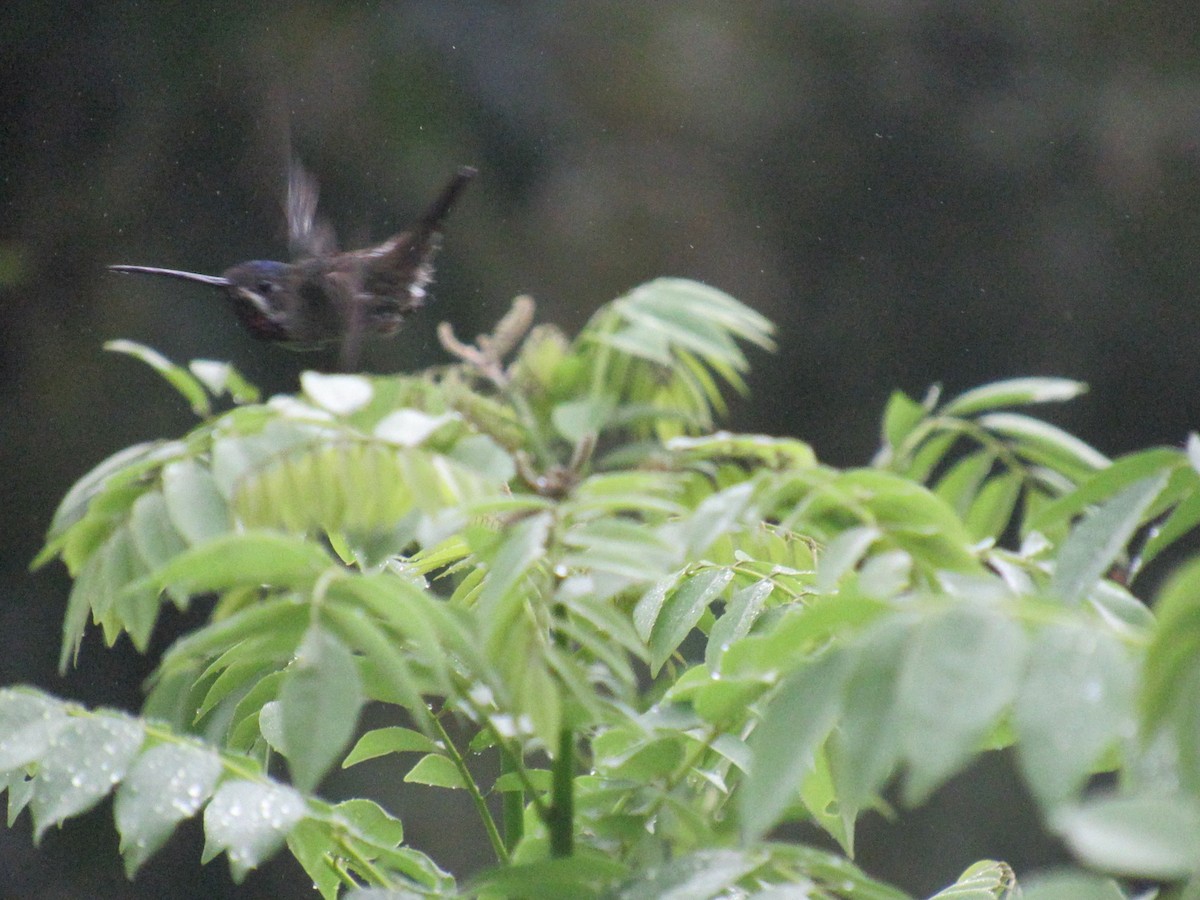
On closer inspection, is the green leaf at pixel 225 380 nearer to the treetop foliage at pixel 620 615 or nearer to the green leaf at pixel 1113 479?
the treetop foliage at pixel 620 615

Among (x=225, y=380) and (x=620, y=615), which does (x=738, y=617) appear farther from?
(x=225, y=380)

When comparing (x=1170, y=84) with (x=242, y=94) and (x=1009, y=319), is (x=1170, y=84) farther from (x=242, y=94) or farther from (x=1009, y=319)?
(x=242, y=94)

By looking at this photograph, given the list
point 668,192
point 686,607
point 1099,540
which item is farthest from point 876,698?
point 668,192

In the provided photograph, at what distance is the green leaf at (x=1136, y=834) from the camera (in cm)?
23

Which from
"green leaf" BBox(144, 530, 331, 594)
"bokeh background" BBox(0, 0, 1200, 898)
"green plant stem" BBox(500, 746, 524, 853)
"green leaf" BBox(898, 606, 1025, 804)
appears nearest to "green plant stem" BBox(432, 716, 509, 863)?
"green plant stem" BBox(500, 746, 524, 853)

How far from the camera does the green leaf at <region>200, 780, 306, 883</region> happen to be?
1.29ft

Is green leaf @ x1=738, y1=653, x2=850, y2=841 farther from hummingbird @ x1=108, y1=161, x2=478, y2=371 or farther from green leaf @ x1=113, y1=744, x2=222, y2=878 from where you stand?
hummingbird @ x1=108, y1=161, x2=478, y2=371

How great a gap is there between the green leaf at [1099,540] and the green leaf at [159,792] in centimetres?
32

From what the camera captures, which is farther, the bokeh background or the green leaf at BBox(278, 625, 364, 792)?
the bokeh background

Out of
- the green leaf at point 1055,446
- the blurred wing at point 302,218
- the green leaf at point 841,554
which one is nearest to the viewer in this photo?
the green leaf at point 841,554

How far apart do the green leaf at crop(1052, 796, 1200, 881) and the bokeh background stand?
1.70 metres

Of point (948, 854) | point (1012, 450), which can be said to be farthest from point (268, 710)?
point (948, 854)

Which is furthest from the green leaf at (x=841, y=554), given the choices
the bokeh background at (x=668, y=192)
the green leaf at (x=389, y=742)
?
the bokeh background at (x=668, y=192)

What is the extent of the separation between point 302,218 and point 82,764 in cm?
51
